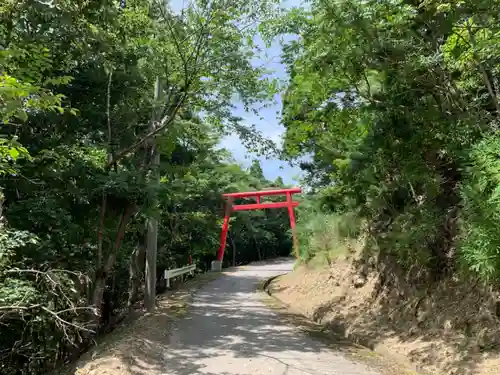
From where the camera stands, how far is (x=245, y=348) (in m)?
7.00

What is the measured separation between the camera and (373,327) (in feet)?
25.5

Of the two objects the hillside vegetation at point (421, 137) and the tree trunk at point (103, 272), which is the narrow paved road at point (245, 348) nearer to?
the hillside vegetation at point (421, 137)

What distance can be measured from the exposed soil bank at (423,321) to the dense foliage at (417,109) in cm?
55

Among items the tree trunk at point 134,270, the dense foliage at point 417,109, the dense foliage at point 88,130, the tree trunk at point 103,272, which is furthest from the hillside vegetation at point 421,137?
the tree trunk at point 134,270

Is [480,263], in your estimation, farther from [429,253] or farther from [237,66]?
[237,66]

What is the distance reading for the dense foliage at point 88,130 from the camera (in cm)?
660

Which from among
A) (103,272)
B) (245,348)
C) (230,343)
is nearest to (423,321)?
(245,348)

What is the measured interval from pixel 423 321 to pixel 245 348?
115 inches

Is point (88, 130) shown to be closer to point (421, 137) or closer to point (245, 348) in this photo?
point (245, 348)

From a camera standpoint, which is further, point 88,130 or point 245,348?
point 88,130

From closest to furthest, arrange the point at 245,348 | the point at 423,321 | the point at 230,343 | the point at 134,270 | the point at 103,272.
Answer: the point at 423,321, the point at 245,348, the point at 230,343, the point at 103,272, the point at 134,270

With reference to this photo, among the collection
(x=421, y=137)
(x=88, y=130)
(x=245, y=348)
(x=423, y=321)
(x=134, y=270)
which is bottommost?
(x=245, y=348)

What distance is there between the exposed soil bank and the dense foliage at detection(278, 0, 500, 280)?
0.55m

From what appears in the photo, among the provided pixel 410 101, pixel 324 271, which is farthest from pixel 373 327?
pixel 324 271
